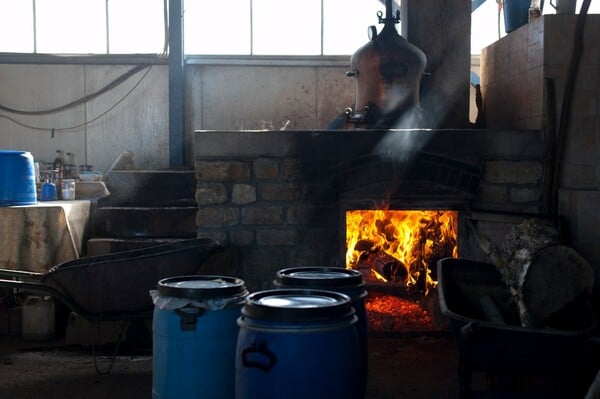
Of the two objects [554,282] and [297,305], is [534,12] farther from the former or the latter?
[297,305]

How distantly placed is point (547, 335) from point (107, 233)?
564 centimetres

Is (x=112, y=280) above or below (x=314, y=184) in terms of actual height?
below

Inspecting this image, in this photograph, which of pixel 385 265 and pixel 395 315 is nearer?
pixel 395 315

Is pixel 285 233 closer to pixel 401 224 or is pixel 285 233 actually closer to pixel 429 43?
pixel 401 224

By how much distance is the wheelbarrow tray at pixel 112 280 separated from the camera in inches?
175

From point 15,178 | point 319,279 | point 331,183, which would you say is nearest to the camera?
point 319,279

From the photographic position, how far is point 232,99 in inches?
394

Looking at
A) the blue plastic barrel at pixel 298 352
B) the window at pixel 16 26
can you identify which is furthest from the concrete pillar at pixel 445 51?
the window at pixel 16 26

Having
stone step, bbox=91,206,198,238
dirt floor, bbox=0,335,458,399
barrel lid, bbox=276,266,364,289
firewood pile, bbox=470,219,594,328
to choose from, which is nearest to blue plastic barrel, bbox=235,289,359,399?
barrel lid, bbox=276,266,364,289

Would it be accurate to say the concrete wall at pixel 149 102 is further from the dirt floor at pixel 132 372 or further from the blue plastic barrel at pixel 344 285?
the blue plastic barrel at pixel 344 285

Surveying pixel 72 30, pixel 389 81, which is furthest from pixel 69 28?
pixel 389 81

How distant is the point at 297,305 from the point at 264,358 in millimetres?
292

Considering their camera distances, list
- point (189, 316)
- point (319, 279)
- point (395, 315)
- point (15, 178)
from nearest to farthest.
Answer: point (189, 316) < point (319, 279) < point (395, 315) < point (15, 178)

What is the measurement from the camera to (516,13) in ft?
18.0
